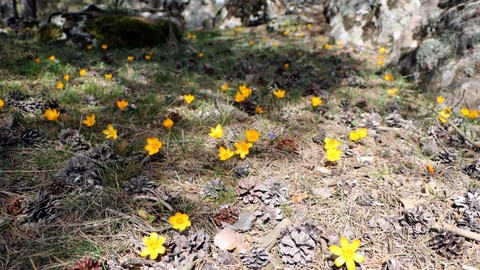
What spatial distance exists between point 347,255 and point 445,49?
440 centimetres

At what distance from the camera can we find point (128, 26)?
7.70m

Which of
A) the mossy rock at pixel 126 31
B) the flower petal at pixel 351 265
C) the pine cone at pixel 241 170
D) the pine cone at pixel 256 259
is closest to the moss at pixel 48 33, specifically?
the mossy rock at pixel 126 31

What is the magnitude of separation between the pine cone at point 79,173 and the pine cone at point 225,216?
105cm

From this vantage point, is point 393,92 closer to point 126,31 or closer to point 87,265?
point 87,265

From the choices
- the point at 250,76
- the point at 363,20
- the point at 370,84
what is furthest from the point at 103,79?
the point at 363,20

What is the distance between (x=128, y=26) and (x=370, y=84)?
19.6 feet

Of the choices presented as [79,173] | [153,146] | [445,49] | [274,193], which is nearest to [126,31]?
[153,146]

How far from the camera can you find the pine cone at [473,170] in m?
Answer: 2.75

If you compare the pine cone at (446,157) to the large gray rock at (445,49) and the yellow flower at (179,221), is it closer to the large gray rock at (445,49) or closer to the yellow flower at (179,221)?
the large gray rock at (445,49)

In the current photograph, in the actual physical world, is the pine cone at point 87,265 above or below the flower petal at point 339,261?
below

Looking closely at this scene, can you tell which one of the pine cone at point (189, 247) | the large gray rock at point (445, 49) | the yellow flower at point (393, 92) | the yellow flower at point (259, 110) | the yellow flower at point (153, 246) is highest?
the large gray rock at point (445, 49)

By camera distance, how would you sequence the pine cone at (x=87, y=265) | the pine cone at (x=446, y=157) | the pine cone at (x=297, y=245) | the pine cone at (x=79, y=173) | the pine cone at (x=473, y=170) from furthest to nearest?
the pine cone at (x=446, y=157) < the pine cone at (x=473, y=170) < the pine cone at (x=79, y=173) < the pine cone at (x=297, y=245) < the pine cone at (x=87, y=265)

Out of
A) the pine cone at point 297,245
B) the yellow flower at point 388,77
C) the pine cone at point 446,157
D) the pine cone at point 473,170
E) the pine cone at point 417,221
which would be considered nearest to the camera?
the pine cone at point 297,245

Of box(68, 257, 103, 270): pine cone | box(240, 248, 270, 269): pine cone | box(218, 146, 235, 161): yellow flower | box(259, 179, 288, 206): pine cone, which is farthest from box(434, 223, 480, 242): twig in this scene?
box(68, 257, 103, 270): pine cone
